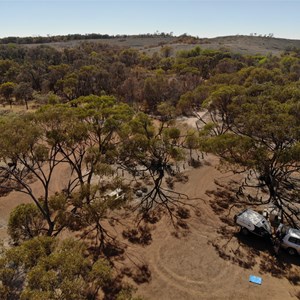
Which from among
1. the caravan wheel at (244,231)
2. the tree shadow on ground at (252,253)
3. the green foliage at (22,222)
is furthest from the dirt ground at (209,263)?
the green foliage at (22,222)

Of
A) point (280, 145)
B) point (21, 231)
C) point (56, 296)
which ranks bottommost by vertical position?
point (21, 231)

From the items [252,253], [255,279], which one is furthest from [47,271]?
[252,253]

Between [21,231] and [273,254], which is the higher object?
[21,231]

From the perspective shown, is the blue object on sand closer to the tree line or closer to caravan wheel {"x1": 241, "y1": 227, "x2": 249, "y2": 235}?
caravan wheel {"x1": 241, "y1": 227, "x2": 249, "y2": 235}

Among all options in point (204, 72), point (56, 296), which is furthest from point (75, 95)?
point (56, 296)

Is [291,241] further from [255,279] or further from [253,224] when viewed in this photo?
[255,279]

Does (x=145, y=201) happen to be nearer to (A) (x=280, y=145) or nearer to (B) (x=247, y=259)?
(B) (x=247, y=259)
